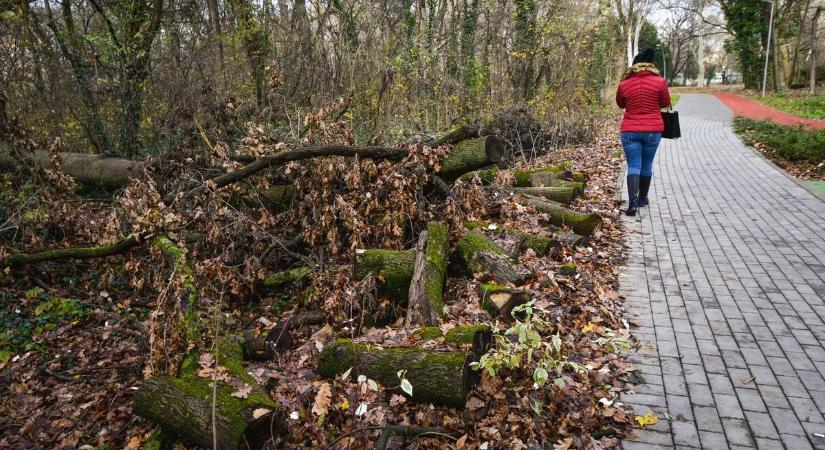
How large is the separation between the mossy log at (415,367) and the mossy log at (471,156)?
3238mm

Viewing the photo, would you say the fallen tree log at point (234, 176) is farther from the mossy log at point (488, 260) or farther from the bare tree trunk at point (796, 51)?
the bare tree trunk at point (796, 51)

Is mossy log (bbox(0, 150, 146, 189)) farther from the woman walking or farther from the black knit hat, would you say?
the black knit hat

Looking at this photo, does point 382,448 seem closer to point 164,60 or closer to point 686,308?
point 686,308

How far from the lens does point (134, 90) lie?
9.95m

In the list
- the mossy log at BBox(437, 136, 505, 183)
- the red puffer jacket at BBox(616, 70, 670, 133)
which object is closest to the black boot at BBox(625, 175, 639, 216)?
the red puffer jacket at BBox(616, 70, 670, 133)

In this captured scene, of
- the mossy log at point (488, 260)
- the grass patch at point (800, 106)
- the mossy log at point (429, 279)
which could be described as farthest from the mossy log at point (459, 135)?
the grass patch at point (800, 106)

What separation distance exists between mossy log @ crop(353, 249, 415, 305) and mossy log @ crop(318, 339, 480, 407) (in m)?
1.13

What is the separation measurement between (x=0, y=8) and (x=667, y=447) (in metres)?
11.6

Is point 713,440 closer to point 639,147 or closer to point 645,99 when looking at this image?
point 639,147

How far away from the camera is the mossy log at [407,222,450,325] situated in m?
4.70

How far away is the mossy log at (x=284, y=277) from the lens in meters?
6.00

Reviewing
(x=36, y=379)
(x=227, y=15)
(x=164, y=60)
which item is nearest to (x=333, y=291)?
(x=36, y=379)

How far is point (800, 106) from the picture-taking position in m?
24.8

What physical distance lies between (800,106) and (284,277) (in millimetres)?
28034
